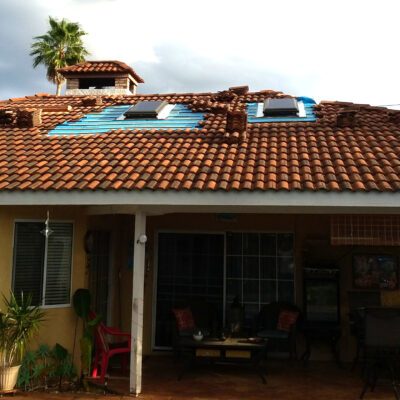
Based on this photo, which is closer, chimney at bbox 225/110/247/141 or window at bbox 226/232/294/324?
chimney at bbox 225/110/247/141

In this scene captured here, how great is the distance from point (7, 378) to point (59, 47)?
971 inches

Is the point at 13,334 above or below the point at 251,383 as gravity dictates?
above

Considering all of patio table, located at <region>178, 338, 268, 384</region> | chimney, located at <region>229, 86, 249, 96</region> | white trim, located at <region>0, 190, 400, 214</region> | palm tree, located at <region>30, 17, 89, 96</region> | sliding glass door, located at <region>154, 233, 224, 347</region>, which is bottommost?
patio table, located at <region>178, 338, 268, 384</region>

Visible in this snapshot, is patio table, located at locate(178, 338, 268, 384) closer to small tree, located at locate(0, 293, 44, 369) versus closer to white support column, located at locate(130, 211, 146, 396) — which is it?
white support column, located at locate(130, 211, 146, 396)

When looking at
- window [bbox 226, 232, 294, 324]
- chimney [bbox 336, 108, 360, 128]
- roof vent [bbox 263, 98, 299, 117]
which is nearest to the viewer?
chimney [bbox 336, 108, 360, 128]

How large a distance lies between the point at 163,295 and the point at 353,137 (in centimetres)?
470

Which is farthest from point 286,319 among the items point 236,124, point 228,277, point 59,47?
point 59,47

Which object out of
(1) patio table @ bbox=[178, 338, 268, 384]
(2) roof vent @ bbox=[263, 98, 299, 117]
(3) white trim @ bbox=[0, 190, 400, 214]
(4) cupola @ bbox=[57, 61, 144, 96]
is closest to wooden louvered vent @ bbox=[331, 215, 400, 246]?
(3) white trim @ bbox=[0, 190, 400, 214]

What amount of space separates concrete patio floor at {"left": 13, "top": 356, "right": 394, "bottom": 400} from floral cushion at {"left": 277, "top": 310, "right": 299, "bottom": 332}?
0.66m

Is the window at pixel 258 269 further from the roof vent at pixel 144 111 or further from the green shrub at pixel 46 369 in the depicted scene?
the green shrub at pixel 46 369

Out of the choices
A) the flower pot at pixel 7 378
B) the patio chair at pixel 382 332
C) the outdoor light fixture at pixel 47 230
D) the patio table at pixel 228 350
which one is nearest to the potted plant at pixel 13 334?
the flower pot at pixel 7 378

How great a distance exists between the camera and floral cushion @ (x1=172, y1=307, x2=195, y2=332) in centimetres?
840

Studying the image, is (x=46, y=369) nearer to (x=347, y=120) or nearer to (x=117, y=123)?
(x=117, y=123)

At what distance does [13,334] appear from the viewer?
669 centimetres
